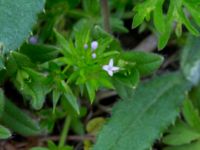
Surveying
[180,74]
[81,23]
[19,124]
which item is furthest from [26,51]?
[180,74]

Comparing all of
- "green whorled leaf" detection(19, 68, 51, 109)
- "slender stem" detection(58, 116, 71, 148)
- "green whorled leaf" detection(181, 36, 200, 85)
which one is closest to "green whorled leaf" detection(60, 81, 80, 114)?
"green whorled leaf" detection(19, 68, 51, 109)

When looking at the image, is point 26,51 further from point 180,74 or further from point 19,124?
point 180,74

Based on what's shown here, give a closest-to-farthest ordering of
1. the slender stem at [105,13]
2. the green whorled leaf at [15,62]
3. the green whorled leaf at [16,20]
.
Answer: the green whorled leaf at [16,20] → the green whorled leaf at [15,62] → the slender stem at [105,13]

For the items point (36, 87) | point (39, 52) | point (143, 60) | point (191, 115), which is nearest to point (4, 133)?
point (36, 87)

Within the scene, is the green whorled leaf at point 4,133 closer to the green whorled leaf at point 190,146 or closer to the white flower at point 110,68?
the white flower at point 110,68

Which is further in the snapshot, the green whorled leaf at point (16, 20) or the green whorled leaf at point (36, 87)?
the green whorled leaf at point (36, 87)

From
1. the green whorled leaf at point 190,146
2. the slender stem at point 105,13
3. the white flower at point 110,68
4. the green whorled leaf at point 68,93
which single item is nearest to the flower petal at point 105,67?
the white flower at point 110,68

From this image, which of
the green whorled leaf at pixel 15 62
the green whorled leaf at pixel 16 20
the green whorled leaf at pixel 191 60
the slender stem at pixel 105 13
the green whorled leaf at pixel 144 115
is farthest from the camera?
the green whorled leaf at pixel 191 60
